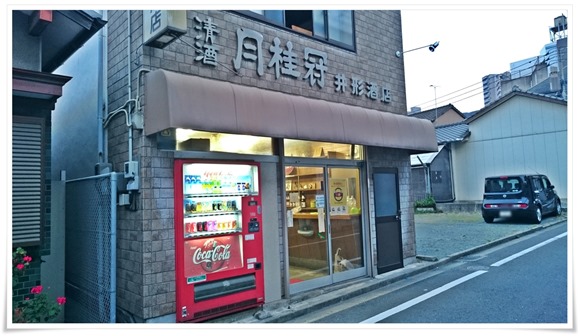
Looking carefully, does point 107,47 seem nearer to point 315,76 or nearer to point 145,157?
point 145,157

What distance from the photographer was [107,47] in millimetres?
5801

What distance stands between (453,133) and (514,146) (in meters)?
3.54

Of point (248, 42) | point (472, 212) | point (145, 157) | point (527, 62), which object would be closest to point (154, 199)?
point (145, 157)

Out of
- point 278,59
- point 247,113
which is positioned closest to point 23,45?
point 247,113

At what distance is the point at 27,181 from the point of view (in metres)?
4.75

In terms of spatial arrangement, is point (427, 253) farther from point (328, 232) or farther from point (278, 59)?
point (278, 59)

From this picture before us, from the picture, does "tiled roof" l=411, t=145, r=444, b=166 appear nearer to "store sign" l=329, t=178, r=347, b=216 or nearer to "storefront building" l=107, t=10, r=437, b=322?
"storefront building" l=107, t=10, r=437, b=322

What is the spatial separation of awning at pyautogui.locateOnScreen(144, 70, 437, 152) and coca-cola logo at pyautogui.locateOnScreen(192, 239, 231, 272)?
1.56 metres

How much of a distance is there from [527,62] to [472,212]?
12936 mm

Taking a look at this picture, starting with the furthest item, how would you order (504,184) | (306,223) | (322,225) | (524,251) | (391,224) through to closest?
1. (504,184)
2. (524,251)
3. (391,224)
4. (322,225)
5. (306,223)

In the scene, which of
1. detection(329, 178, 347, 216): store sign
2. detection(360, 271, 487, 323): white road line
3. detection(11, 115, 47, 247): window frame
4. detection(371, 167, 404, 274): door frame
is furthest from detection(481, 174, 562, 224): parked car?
detection(11, 115, 47, 247): window frame

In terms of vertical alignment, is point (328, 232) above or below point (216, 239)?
below

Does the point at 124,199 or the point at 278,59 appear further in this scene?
the point at 278,59

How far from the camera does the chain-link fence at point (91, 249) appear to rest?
4836mm
